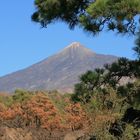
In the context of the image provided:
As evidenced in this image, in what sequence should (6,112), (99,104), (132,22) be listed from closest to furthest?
(132,22) → (99,104) → (6,112)

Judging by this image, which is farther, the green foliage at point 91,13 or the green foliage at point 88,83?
the green foliage at point 88,83

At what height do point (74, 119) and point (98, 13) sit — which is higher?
point (98, 13)

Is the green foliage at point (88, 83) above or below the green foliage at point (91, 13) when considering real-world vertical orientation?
below

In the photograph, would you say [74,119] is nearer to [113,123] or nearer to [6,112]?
[6,112]

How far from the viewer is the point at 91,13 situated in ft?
24.2

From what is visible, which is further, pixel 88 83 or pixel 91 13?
pixel 88 83

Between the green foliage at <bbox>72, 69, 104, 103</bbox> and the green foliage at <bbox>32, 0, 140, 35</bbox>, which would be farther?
the green foliage at <bbox>72, 69, 104, 103</bbox>

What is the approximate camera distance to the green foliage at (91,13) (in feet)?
24.0

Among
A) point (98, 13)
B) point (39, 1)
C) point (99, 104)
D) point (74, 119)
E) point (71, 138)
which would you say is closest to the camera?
point (98, 13)

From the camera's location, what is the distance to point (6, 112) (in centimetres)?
3138

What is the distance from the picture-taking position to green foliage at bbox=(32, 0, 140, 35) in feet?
24.0

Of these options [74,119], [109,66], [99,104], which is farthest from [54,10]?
[74,119]

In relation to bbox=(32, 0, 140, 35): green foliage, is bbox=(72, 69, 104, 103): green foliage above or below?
below

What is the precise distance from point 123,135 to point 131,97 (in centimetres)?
103
